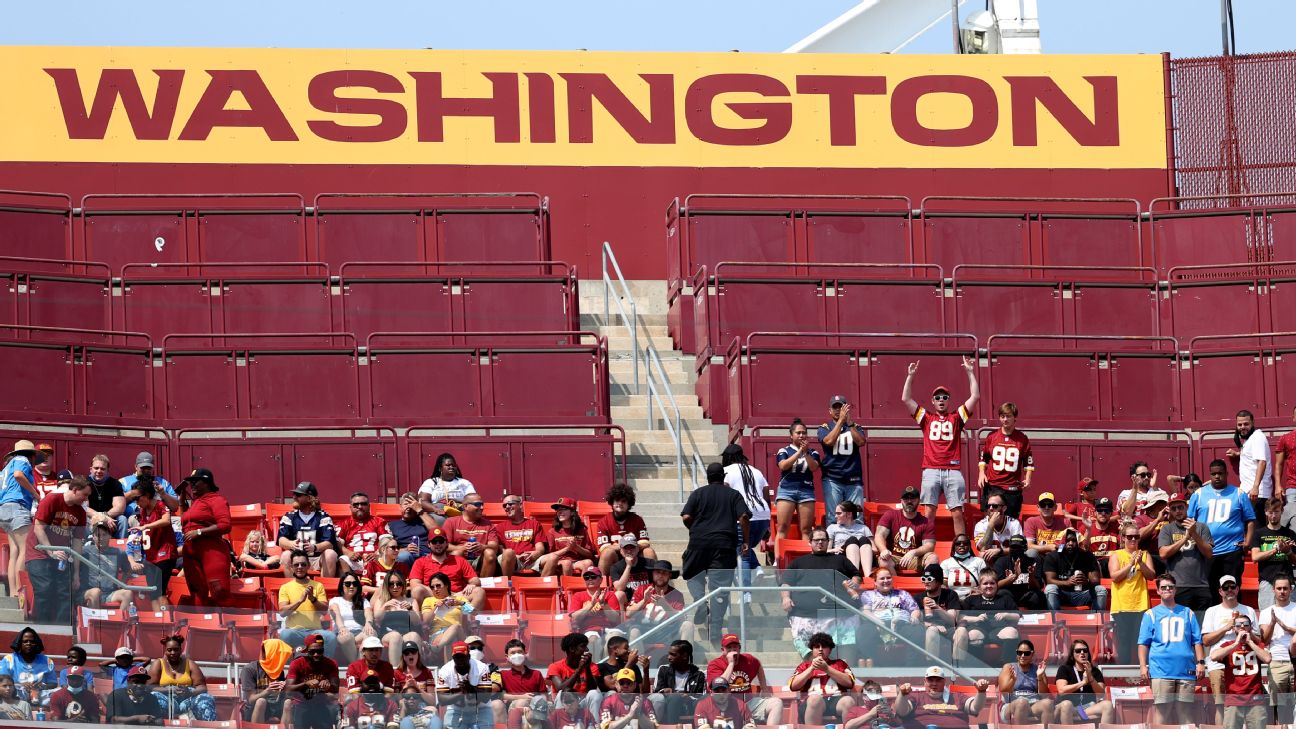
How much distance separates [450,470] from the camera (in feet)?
74.3

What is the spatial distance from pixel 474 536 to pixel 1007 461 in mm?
5087

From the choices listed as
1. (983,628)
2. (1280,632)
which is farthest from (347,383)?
(1280,632)

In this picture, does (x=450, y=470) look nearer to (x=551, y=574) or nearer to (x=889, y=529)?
(x=551, y=574)

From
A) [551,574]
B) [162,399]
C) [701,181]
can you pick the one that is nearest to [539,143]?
[701,181]

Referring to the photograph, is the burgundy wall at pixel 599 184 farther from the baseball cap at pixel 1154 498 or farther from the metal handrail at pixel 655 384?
the baseball cap at pixel 1154 498

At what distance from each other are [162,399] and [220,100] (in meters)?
7.20

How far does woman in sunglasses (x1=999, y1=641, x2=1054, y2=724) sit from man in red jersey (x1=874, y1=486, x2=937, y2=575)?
2314 mm

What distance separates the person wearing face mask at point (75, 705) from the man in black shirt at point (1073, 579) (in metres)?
7.47

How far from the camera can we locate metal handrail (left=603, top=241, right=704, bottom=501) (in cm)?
2450

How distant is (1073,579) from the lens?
20156mm

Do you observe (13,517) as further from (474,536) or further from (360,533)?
(474,536)

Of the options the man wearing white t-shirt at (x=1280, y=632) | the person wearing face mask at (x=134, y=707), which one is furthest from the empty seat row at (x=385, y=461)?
the man wearing white t-shirt at (x=1280, y=632)

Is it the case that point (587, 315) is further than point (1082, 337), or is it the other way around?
point (587, 315)

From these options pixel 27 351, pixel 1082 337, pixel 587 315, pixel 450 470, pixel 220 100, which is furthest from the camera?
pixel 220 100
